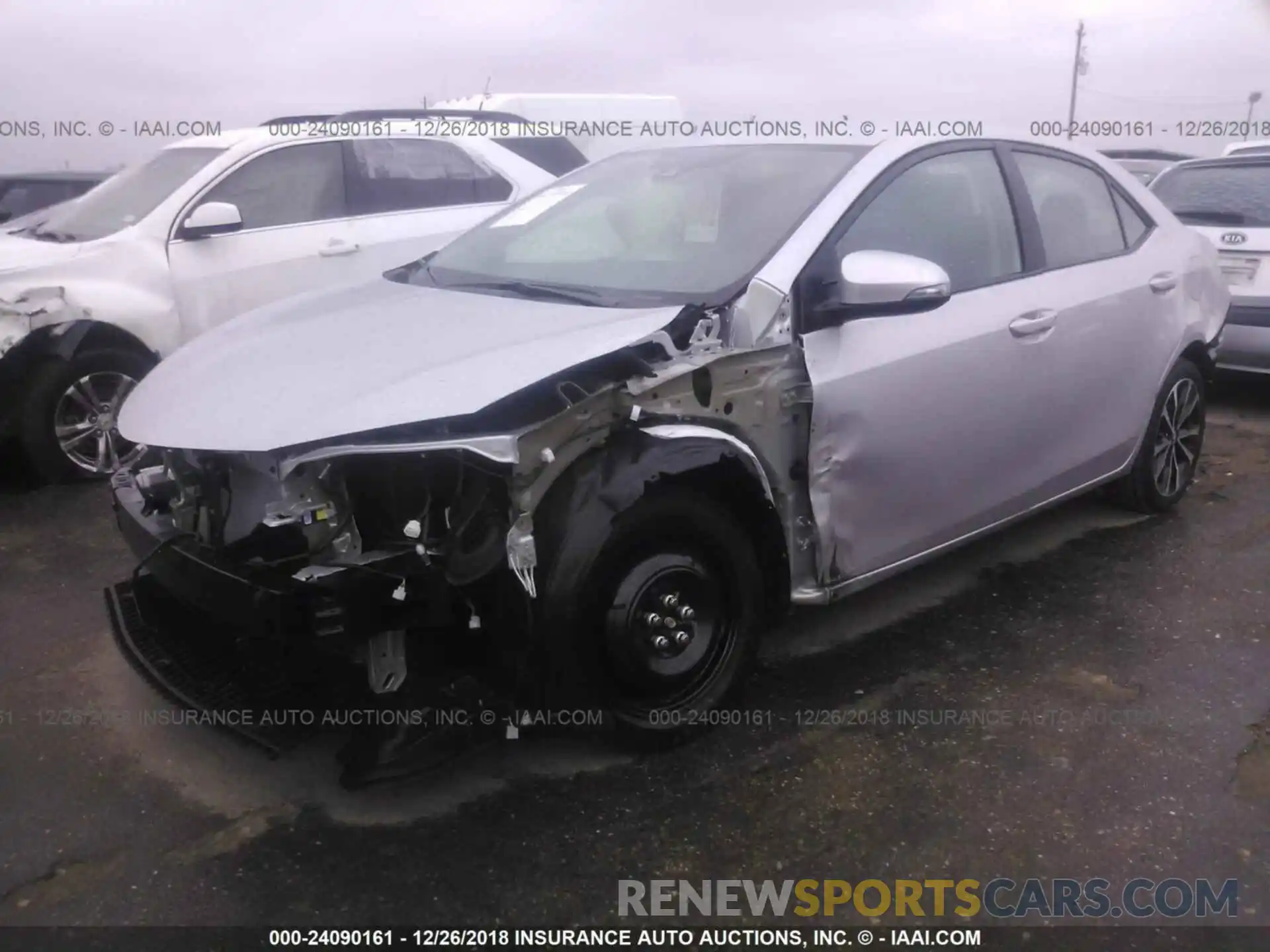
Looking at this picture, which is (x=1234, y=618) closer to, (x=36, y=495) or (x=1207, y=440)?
(x=1207, y=440)

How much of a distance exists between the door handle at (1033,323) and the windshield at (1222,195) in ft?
11.7

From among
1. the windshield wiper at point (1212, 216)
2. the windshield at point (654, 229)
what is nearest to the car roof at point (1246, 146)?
the windshield wiper at point (1212, 216)

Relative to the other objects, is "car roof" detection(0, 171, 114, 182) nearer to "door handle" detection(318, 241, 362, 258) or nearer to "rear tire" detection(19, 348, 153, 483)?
"door handle" detection(318, 241, 362, 258)

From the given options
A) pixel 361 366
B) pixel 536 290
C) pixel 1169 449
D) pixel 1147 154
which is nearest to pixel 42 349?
pixel 536 290

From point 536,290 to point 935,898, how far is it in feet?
6.71

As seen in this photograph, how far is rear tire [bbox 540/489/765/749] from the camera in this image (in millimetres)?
2682

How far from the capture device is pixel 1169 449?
189 inches

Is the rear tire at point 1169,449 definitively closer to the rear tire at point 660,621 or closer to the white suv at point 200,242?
the rear tire at point 660,621

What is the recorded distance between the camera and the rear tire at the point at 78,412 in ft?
16.5

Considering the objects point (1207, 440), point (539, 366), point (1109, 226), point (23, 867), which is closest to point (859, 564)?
point (539, 366)

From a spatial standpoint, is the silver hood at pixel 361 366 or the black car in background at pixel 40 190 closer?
the silver hood at pixel 361 366

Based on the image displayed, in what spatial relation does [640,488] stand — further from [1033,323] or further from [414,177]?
[414,177]

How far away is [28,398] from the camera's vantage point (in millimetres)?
5004

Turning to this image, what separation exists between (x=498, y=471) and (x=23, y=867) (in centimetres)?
148
